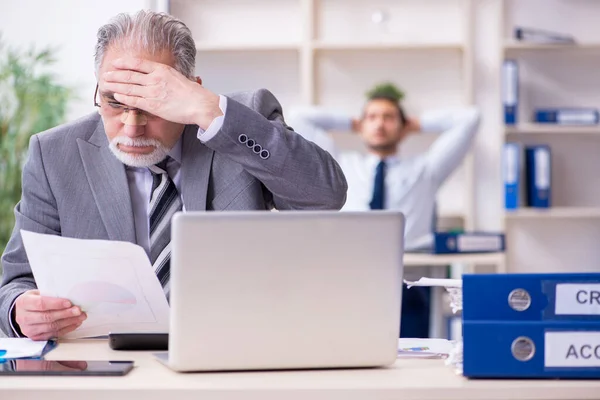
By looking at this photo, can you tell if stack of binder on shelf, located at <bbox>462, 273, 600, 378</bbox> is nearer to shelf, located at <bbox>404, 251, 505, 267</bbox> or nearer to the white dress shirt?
shelf, located at <bbox>404, 251, 505, 267</bbox>

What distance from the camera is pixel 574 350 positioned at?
1.20 meters

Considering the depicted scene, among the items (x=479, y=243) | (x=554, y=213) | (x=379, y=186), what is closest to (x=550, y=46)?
(x=554, y=213)

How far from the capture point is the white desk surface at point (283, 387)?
44.5 inches

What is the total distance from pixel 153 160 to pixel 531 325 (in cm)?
92

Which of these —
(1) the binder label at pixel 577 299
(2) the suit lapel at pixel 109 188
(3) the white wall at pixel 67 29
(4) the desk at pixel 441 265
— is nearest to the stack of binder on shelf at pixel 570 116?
(4) the desk at pixel 441 265

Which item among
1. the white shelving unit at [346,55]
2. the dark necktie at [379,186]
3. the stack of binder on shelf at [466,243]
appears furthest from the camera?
the white shelving unit at [346,55]

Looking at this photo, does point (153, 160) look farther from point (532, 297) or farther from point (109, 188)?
point (532, 297)

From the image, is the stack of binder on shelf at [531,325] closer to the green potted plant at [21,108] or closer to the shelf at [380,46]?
the green potted plant at [21,108]

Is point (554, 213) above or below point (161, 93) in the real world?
below

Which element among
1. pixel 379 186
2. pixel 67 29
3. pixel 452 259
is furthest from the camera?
pixel 67 29

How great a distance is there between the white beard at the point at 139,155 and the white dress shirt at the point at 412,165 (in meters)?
2.29

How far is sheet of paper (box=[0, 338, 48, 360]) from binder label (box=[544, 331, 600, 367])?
2.58 feet

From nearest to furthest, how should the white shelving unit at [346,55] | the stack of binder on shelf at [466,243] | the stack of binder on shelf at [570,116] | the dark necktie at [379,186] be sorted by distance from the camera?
the stack of binder on shelf at [466,243], the dark necktie at [379,186], the stack of binder on shelf at [570,116], the white shelving unit at [346,55]

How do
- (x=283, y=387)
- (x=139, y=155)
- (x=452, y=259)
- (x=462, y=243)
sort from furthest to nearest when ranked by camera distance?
(x=462, y=243)
(x=452, y=259)
(x=139, y=155)
(x=283, y=387)
